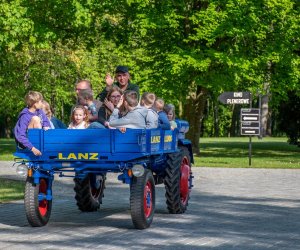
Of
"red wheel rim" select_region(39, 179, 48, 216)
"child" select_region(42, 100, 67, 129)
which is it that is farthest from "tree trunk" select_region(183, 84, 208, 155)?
"red wheel rim" select_region(39, 179, 48, 216)

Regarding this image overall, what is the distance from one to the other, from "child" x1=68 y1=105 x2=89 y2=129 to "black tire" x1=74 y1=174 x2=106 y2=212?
3.61ft

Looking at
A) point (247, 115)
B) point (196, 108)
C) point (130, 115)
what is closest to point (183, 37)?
point (196, 108)

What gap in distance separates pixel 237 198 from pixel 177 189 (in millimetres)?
3685

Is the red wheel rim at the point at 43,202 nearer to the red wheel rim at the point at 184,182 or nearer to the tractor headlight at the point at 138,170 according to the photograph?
the tractor headlight at the point at 138,170

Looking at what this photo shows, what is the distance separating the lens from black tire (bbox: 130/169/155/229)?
12.0 meters

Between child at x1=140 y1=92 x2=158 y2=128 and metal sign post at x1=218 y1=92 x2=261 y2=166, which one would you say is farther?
metal sign post at x1=218 y1=92 x2=261 y2=166

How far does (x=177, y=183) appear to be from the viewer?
13688mm

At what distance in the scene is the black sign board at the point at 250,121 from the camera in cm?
3037

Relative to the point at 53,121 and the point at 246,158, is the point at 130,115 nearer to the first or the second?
the point at 53,121

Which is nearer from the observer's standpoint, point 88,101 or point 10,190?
point 88,101

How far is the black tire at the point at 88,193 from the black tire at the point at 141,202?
6.14 feet

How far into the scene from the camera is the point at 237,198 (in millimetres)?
17219

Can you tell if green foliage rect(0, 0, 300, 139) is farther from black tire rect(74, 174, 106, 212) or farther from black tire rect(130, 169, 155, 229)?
black tire rect(130, 169, 155, 229)

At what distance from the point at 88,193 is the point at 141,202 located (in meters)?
2.51
